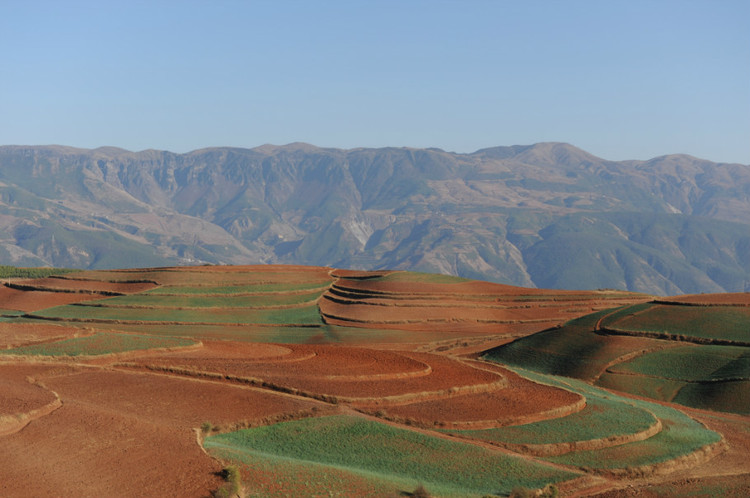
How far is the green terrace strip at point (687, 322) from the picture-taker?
81375mm

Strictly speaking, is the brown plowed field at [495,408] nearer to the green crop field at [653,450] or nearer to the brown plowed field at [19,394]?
the green crop field at [653,450]

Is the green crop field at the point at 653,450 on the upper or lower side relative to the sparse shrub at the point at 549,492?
lower

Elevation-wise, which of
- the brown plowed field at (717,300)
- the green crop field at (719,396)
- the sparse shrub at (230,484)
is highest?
the brown plowed field at (717,300)

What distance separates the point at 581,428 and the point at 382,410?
1182 centimetres

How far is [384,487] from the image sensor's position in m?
34.7

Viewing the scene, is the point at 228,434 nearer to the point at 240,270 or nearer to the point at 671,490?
the point at 671,490

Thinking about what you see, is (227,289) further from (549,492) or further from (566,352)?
(549,492)

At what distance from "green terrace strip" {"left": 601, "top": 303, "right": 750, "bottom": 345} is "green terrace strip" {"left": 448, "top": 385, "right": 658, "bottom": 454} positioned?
28732 millimetres

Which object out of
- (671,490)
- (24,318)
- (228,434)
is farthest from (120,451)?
(24,318)

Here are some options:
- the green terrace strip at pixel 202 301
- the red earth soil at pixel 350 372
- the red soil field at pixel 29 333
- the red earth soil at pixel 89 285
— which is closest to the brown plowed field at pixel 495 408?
the red earth soil at pixel 350 372

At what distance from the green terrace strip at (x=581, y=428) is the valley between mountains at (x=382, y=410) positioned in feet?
0.61

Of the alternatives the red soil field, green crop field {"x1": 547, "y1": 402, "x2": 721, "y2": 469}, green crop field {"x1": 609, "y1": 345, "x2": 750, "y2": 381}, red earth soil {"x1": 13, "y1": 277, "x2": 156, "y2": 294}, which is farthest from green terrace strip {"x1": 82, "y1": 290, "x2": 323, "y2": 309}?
green crop field {"x1": 547, "y1": 402, "x2": 721, "y2": 469}

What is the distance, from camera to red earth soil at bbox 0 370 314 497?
31.7 metres

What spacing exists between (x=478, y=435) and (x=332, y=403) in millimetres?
9367
